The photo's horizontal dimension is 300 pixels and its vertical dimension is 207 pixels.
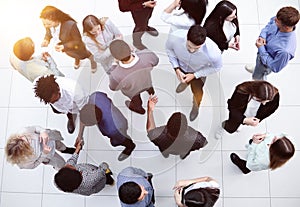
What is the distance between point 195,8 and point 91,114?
128 cm

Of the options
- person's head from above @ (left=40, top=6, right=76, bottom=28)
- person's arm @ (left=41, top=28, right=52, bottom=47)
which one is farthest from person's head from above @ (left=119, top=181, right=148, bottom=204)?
person's arm @ (left=41, top=28, right=52, bottom=47)

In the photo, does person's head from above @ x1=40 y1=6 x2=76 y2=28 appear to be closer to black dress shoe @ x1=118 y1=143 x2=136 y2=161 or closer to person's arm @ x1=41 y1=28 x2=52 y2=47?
person's arm @ x1=41 y1=28 x2=52 y2=47

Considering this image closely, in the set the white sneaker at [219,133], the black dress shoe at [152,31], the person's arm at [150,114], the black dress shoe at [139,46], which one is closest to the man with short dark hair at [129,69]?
A: the person's arm at [150,114]

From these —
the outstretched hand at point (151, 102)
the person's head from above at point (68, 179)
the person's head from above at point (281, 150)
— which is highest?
the outstretched hand at point (151, 102)

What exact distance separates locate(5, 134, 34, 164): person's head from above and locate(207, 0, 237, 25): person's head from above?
1888 mm

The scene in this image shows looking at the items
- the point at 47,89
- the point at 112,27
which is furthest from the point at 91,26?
the point at 47,89

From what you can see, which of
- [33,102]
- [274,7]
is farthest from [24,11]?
[274,7]

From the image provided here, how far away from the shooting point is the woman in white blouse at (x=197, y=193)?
2.99 meters

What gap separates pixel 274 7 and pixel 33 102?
9.20ft

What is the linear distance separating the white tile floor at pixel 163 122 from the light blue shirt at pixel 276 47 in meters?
0.75

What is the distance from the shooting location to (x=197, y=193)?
9.93 ft

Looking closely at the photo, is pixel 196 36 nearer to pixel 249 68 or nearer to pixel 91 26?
pixel 91 26

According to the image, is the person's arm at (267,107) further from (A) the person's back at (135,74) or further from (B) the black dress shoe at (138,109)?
(B) the black dress shoe at (138,109)

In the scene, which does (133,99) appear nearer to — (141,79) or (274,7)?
(141,79)
